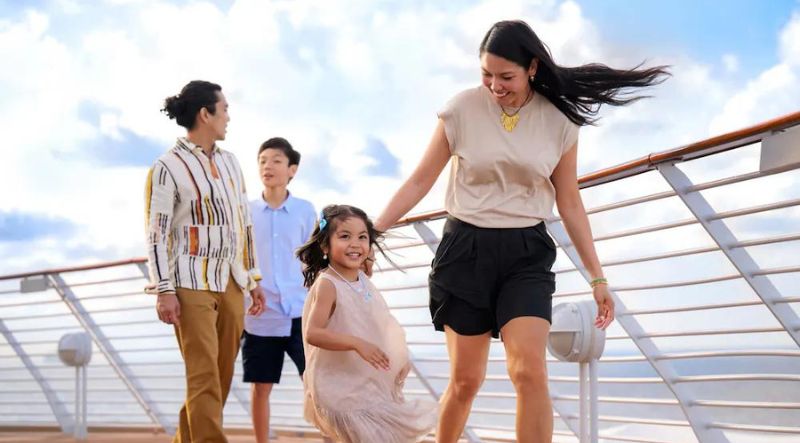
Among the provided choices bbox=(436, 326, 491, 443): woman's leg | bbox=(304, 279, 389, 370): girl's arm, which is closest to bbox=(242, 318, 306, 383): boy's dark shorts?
bbox=(304, 279, 389, 370): girl's arm

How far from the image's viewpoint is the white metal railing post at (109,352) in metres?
6.61

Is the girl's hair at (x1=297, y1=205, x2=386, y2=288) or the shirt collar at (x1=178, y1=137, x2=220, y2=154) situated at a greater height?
the shirt collar at (x1=178, y1=137, x2=220, y2=154)

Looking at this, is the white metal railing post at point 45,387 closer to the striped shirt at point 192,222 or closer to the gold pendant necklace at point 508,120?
the striped shirt at point 192,222

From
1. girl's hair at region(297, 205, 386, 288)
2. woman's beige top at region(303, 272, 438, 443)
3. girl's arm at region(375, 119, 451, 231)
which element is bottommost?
woman's beige top at region(303, 272, 438, 443)

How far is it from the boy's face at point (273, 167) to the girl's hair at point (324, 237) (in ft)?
4.85

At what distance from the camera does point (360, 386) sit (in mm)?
3086

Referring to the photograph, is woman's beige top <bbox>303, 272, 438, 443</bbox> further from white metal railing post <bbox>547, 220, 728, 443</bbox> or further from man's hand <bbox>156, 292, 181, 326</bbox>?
white metal railing post <bbox>547, 220, 728, 443</bbox>

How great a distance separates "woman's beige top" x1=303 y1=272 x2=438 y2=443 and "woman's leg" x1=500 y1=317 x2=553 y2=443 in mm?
414

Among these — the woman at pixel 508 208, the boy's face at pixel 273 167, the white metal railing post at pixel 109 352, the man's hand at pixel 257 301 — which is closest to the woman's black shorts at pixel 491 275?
the woman at pixel 508 208

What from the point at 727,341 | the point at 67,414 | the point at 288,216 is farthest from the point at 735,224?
the point at 288,216

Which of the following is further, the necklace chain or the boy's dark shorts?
the boy's dark shorts

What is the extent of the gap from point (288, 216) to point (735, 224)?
45.1 feet

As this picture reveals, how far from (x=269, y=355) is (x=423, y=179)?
190 centimetres

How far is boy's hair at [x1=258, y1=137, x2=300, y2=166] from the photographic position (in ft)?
15.7
